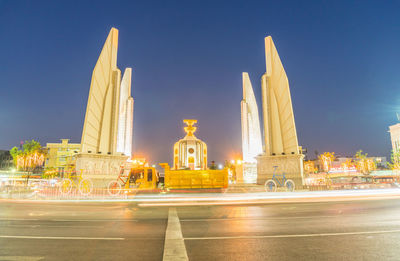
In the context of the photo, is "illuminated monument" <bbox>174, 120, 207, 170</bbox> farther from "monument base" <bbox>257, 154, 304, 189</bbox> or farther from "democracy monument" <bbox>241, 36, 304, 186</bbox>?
"monument base" <bbox>257, 154, 304, 189</bbox>

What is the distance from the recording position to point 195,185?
67.1ft

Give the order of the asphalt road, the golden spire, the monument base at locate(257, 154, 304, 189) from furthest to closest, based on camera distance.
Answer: the golden spire < the monument base at locate(257, 154, 304, 189) < the asphalt road

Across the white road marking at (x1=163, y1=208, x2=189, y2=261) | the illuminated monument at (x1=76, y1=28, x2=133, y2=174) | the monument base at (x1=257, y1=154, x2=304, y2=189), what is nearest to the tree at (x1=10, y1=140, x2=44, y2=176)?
the illuminated monument at (x1=76, y1=28, x2=133, y2=174)

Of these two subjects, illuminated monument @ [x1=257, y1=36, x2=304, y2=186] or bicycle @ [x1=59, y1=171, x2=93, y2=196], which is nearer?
bicycle @ [x1=59, y1=171, x2=93, y2=196]

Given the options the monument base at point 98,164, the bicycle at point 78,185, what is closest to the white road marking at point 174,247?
the bicycle at point 78,185

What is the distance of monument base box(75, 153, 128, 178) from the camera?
2366 cm

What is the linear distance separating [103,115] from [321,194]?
79.4 feet

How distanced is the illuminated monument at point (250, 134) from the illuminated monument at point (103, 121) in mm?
20727

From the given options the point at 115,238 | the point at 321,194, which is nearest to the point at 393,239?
the point at 115,238

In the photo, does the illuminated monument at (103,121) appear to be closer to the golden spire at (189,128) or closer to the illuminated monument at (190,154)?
the illuminated monument at (190,154)

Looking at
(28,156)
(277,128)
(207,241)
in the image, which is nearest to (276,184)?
(277,128)

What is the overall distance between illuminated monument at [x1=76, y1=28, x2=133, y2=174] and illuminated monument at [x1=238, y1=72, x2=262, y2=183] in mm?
20727

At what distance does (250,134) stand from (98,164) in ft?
86.1

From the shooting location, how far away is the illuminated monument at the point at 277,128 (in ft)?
85.4
